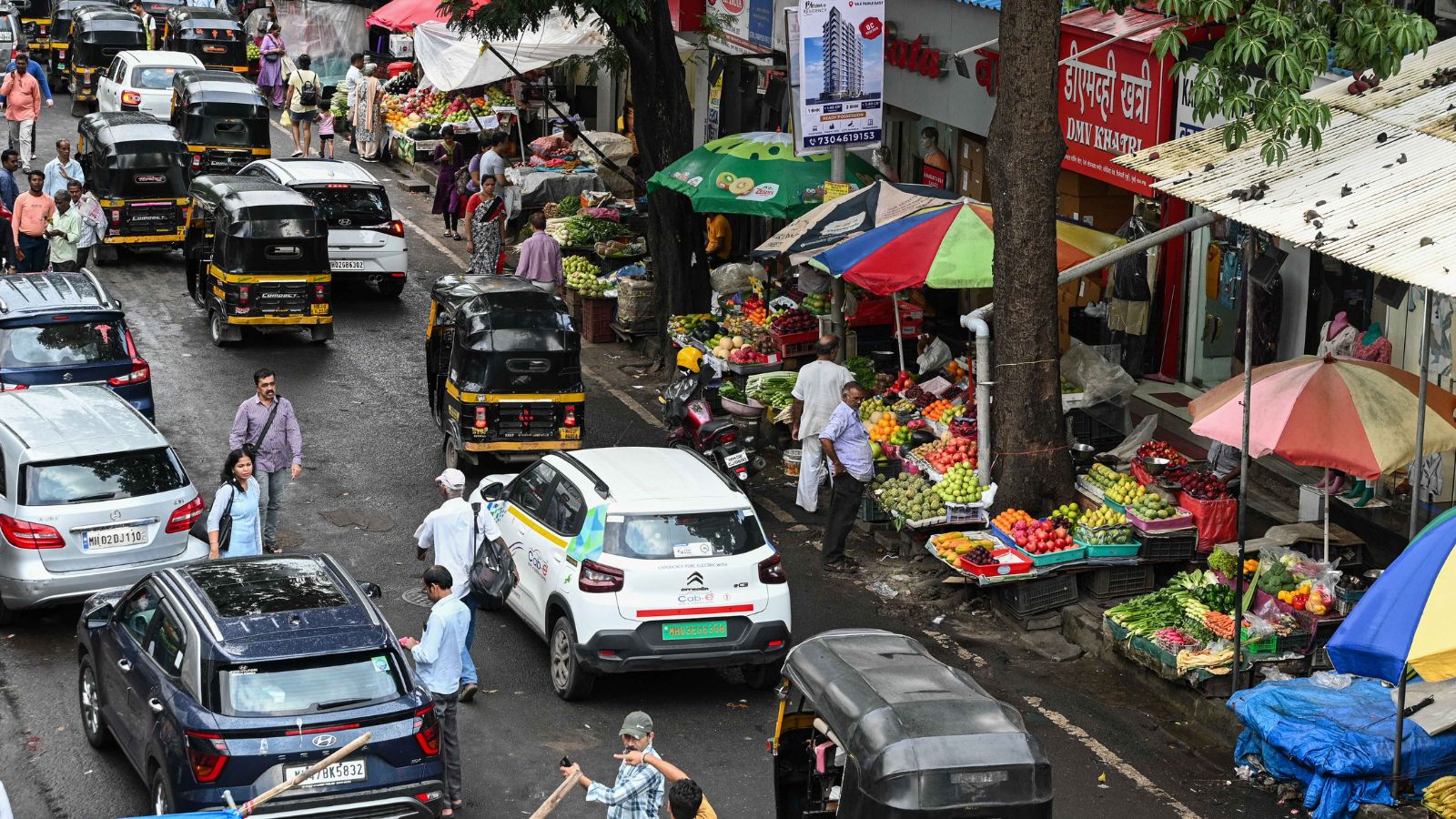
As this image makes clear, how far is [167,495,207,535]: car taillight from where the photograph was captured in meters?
13.5

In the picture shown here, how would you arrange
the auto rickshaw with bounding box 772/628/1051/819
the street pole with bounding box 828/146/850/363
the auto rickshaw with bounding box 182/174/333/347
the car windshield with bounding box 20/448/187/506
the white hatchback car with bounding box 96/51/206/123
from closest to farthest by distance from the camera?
the auto rickshaw with bounding box 772/628/1051/819
the car windshield with bounding box 20/448/187/506
the street pole with bounding box 828/146/850/363
the auto rickshaw with bounding box 182/174/333/347
the white hatchback car with bounding box 96/51/206/123

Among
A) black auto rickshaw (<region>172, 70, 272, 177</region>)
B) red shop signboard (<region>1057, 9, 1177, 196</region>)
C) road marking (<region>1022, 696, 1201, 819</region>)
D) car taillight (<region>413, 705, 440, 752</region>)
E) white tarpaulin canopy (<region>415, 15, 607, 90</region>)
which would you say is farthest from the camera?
black auto rickshaw (<region>172, 70, 272, 177</region>)

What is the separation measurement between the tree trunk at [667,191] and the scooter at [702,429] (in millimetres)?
3657

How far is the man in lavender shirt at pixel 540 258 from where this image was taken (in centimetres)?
2277

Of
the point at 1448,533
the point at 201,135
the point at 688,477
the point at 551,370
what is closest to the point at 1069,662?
the point at 688,477

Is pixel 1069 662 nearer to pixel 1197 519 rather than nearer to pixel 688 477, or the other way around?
pixel 1197 519

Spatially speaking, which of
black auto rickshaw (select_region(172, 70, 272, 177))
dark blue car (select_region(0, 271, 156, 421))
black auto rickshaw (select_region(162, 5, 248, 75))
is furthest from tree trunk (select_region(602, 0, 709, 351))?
black auto rickshaw (select_region(162, 5, 248, 75))

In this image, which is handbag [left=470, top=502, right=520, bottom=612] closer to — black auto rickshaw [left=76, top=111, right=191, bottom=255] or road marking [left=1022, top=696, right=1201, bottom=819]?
road marking [left=1022, top=696, right=1201, bottom=819]

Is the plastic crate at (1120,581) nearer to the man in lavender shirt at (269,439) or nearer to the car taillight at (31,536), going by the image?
the man in lavender shirt at (269,439)

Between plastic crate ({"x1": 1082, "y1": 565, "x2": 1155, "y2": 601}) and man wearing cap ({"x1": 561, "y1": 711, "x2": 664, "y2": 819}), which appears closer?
man wearing cap ({"x1": 561, "y1": 711, "x2": 664, "y2": 819})

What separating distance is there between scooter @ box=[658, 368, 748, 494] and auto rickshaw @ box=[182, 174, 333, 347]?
18.9 ft

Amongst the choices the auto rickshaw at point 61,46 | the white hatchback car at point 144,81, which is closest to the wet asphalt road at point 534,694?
the white hatchback car at point 144,81

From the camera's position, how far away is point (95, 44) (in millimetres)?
38750

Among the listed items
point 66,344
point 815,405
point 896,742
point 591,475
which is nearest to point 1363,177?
point 896,742
